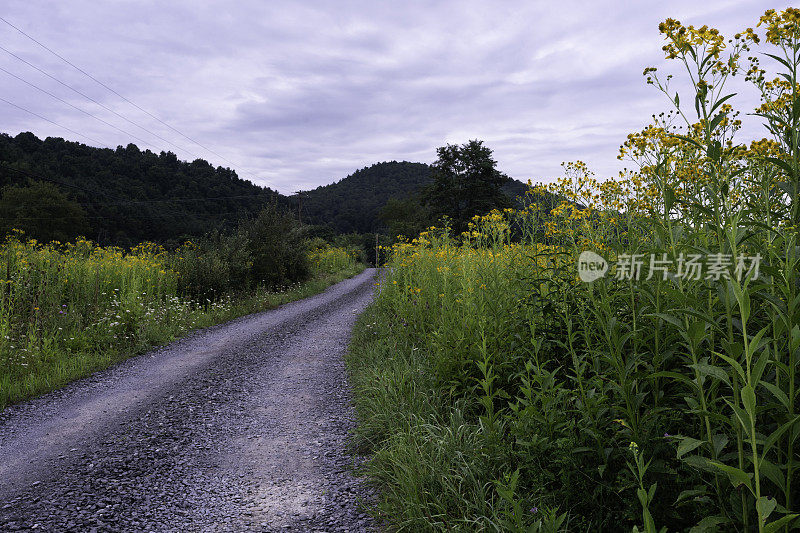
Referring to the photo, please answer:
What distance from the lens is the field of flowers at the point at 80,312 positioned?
5.52 meters

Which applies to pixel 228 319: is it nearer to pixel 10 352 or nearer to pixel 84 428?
pixel 10 352

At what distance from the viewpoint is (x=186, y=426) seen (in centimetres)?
425

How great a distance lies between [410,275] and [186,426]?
4.15 m

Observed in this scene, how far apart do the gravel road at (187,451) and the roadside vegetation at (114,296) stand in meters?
0.68

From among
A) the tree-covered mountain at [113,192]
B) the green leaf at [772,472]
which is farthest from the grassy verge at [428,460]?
the tree-covered mountain at [113,192]

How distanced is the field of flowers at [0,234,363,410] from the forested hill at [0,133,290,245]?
2066cm

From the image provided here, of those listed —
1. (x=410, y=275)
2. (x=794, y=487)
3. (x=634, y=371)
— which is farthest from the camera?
(x=410, y=275)

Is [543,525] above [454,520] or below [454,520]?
above

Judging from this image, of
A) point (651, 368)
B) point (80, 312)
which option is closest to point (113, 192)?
point (80, 312)

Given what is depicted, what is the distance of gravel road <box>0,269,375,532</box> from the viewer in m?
2.85

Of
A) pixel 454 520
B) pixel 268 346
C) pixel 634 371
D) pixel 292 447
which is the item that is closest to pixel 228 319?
pixel 268 346

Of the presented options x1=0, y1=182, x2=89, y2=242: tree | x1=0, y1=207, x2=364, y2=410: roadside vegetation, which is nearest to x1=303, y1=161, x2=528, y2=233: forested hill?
x1=0, y1=182, x2=89, y2=242: tree

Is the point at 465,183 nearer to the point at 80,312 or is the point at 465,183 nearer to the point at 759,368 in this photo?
the point at 80,312

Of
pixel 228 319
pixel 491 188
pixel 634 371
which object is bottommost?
pixel 228 319
